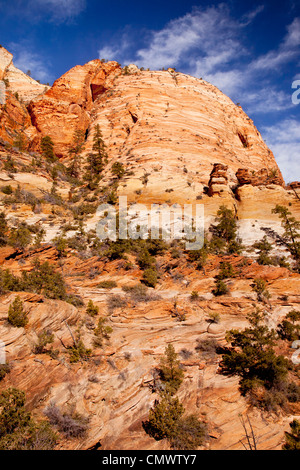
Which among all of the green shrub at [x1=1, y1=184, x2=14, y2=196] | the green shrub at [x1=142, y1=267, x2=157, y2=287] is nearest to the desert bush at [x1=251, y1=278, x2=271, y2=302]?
the green shrub at [x1=142, y1=267, x2=157, y2=287]

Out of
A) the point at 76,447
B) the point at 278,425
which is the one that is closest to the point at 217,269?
the point at 278,425

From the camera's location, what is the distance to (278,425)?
662 cm

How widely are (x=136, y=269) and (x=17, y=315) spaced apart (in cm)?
959

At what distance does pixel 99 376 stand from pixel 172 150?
3370cm

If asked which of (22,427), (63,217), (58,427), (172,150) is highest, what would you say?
(172,150)

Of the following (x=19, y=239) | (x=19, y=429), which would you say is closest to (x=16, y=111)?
(x=19, y=239)

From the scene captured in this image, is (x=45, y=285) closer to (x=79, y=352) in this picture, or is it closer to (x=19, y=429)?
(x=79, y=352)

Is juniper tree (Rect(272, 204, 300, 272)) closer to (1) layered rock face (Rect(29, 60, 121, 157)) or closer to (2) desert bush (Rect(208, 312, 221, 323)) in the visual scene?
(2) desert bush (Rect(208, 312, 221, 323))

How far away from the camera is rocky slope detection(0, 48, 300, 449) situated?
7043mm

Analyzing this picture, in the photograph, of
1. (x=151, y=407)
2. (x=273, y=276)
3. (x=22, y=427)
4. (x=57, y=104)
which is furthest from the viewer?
(x=57, y=104)

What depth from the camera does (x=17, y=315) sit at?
24.4 feet

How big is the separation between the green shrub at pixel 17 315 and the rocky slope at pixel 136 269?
0.20 metres
